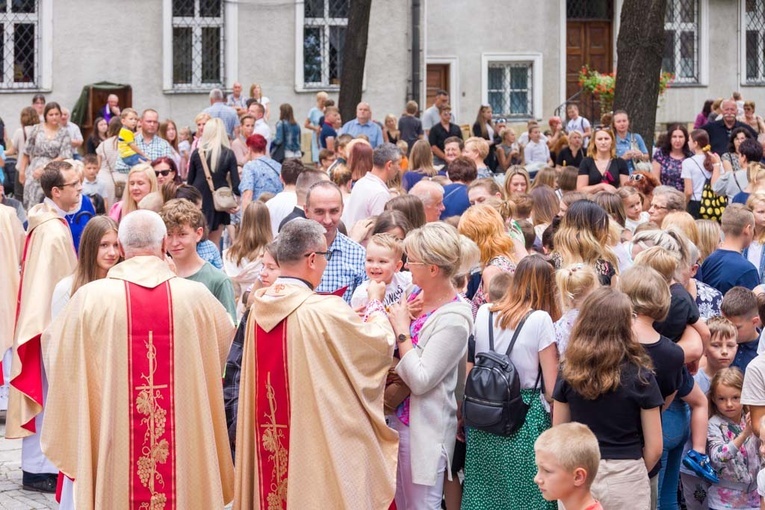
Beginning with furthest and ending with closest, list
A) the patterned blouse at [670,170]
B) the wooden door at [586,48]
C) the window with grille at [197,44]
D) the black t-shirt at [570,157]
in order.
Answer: the wooden door at [586,48] < the window with grille at [197,44] < the black t-shirt at [570,157] < the patterned blouse at [670,170]

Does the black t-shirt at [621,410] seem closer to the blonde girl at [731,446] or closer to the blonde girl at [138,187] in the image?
the blonde girl at [731,446]

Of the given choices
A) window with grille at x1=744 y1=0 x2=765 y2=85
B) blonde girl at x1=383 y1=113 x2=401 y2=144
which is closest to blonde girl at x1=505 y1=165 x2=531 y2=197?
blonde girl at x1=383 y1=113 x2=401 y2=144

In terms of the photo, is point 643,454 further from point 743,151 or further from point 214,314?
point 743,151

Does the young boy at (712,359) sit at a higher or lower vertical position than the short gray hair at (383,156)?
lower

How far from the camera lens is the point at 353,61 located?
23.0m

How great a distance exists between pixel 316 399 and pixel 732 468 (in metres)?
2.60

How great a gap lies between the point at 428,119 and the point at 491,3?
17.7 ft

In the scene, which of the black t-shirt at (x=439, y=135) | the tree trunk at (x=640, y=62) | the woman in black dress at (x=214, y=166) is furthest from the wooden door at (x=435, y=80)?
the woman in black dress at (x=214, y=166)

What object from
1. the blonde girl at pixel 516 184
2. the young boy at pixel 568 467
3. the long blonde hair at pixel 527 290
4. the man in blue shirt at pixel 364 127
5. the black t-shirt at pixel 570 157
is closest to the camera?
the young boy at pixel 568 467

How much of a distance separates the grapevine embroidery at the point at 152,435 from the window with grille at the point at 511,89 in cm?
2308

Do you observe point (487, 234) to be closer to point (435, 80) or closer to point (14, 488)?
point (14, 488)

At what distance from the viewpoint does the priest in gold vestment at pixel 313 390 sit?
19.6 feet

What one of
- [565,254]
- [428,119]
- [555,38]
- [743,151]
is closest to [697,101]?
[555,38]

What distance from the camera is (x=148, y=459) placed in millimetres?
6410
